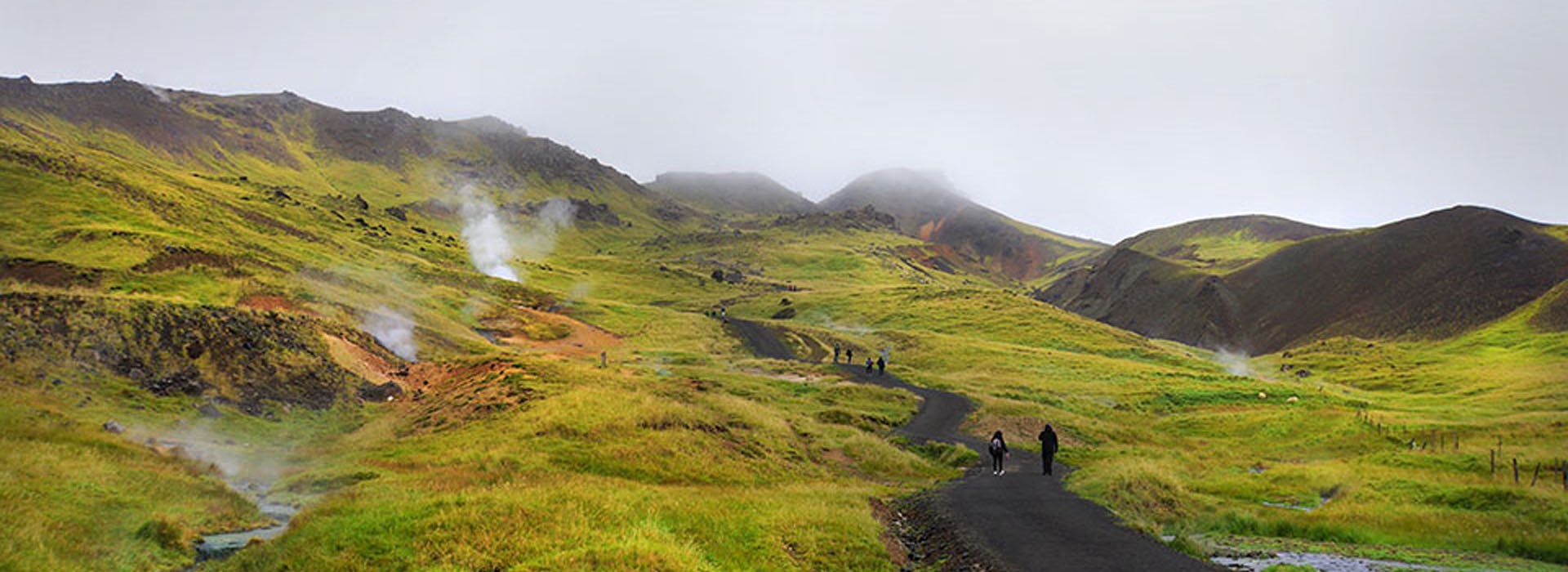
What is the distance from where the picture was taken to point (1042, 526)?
21641 mm

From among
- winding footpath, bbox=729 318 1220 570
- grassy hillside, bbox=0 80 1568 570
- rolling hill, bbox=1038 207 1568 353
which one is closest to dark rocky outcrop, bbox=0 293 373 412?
grassy hillside, bbox=0 80 1568 570

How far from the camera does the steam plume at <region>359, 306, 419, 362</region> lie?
156 feet

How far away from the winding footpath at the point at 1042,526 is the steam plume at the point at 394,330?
112ft

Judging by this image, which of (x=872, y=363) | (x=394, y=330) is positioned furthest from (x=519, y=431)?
(x=872, y=363)

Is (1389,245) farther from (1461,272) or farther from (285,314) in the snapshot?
(285,314)

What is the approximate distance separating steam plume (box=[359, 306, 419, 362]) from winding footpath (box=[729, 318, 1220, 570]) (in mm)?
34041

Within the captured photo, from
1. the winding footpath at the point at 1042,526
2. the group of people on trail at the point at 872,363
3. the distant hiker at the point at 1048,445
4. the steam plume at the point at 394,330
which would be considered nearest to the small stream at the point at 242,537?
the winding footpath at the point at 1042,526

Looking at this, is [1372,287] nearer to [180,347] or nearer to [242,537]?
[180,347]

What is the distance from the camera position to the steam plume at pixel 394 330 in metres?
47.5

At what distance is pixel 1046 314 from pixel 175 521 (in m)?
124

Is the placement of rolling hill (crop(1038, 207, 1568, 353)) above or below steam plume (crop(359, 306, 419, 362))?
above

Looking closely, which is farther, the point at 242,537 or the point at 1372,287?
the point at 1372,287

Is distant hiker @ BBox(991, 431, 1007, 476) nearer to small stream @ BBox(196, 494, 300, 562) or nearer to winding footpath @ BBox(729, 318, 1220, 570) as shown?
winding footpath @ BBox(729, 318, 1220, 570)

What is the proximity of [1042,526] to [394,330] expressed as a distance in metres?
44.3
